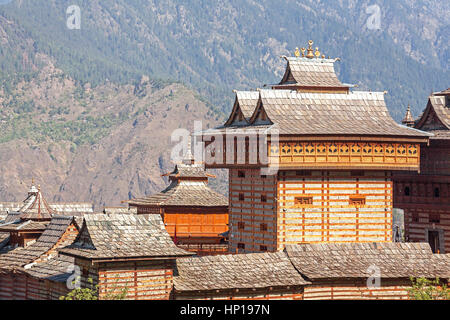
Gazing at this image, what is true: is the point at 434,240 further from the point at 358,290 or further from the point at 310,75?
the point at 358,290

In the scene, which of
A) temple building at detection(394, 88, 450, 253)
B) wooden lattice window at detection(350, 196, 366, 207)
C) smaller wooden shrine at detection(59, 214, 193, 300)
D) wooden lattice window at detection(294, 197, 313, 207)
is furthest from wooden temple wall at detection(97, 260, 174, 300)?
temple building at detection(394, 88, 450, 253)

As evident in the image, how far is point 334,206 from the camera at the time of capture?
40375 mm

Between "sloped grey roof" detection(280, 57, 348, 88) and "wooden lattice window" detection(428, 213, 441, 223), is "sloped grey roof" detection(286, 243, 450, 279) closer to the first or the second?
"wooden lattice window" detection(428, 213, 441, 223)

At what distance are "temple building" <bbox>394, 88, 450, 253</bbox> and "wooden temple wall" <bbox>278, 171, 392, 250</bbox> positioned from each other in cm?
333

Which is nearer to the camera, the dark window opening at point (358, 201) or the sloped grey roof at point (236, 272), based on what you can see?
the sloped grey roof at point (236, 272)

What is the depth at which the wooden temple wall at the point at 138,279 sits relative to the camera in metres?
32.3

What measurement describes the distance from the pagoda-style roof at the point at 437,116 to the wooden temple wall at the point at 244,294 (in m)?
11.2

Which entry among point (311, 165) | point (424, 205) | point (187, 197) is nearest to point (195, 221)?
point (187, 197)

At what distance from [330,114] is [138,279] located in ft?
38.7

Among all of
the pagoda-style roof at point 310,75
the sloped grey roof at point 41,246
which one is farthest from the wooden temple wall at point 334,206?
the sloped grey roof at point 41,246

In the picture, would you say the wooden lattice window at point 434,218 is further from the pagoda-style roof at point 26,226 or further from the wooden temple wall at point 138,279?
the pagoda-style roof at point 26,226

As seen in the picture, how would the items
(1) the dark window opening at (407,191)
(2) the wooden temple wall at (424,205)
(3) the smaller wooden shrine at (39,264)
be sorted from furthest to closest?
(1) the dark window opening at (407,191)
(2) the wooden temple wall at (424,205)
(3) the smaller wooden shrine at (39,264)
